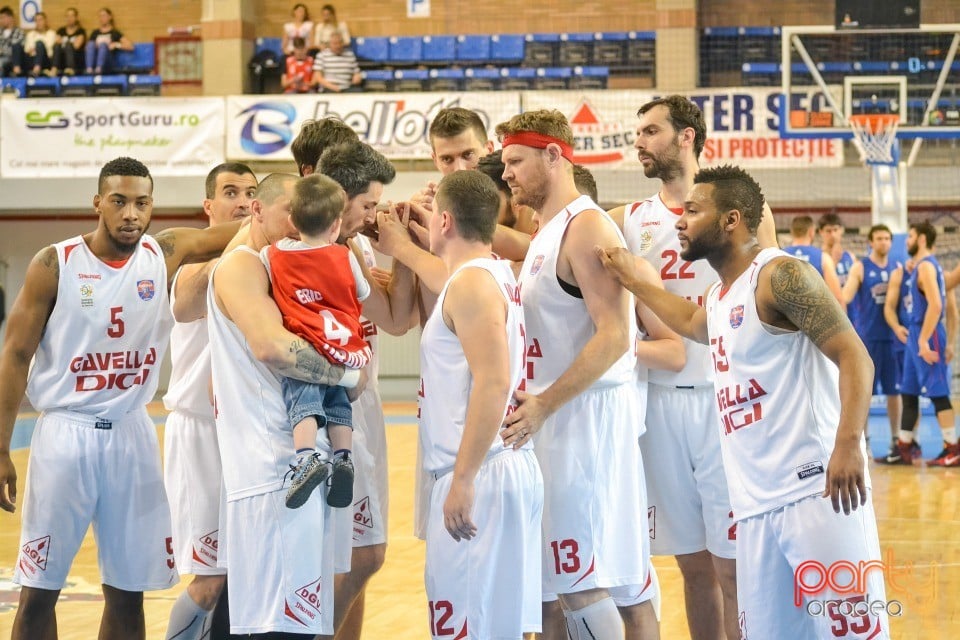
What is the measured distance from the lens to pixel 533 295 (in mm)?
4645

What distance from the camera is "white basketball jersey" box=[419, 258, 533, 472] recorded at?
13.6ft

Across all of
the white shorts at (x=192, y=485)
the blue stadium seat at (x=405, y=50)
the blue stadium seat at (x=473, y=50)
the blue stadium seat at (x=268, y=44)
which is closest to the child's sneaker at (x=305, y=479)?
the white shorts at (x=192, y=485)

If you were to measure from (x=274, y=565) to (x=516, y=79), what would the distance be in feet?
56.4

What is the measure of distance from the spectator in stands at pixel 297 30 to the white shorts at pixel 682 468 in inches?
677

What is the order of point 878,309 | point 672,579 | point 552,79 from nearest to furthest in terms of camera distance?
point 672,579
point 878,309
point 552,79

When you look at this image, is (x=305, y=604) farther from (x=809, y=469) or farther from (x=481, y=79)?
(x=481, y=79)

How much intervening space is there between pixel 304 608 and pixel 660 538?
6.09 ft

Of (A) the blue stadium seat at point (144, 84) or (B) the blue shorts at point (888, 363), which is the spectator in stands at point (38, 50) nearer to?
(A) the blue stadium seat at point (144, 84)

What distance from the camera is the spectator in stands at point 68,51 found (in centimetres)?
2147

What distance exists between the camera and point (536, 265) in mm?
4652


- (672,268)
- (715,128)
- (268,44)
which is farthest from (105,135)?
(672,268)

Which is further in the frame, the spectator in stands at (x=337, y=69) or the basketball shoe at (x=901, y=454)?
the spectator in stands at (x=337, y=69)

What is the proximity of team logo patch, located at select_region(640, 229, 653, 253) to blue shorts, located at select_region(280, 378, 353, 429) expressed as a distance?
1816 millimetres

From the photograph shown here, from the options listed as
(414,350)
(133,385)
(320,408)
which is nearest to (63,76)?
(414,350)
